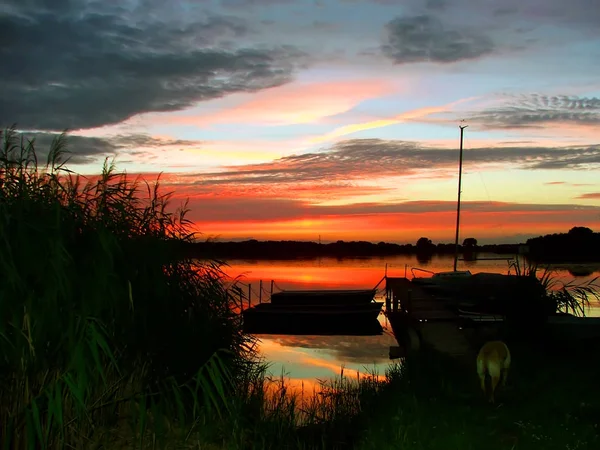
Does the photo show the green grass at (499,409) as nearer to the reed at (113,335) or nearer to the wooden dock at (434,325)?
the reed at (113,335)

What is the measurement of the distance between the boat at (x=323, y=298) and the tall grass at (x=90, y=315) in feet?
73.7

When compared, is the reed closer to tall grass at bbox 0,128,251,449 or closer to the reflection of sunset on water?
tall grass at bbox 0,128,251,449

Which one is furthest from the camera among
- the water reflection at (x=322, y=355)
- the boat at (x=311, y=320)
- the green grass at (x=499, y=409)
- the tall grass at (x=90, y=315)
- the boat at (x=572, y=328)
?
the boat at (x=311, y=320)

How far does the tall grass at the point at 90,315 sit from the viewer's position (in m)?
5.09

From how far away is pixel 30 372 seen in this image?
5.41 meters

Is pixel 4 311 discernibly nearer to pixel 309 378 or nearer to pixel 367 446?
pixel 367 446

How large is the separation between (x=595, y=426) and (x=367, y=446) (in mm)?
3042

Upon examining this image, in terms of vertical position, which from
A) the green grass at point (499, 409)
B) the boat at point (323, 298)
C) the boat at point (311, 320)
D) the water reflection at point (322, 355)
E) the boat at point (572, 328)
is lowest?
the water reflection at point (322, 355)

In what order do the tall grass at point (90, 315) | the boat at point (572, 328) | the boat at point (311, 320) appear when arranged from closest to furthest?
the tall grass at point (90, 315)
the boat at point (572, 328)
the boat at point (311, 320)

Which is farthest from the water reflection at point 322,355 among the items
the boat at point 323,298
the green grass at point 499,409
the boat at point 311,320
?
the green grass at point 499,409

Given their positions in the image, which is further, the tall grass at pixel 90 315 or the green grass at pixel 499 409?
the green grass at pixel 499 409

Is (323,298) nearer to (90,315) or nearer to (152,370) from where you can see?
(152,370)

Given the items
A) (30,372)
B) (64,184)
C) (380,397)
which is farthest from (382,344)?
(30,372)

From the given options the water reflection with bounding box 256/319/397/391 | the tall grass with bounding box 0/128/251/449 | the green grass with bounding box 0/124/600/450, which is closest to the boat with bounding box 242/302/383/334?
the water reflection with bounding box 256/319/397/391
